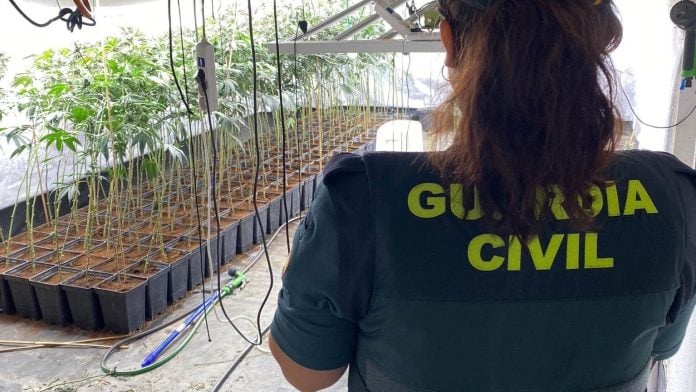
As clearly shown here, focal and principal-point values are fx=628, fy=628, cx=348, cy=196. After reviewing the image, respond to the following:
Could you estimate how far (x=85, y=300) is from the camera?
251cm

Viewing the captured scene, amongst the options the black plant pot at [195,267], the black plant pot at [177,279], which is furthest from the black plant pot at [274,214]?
the black plant pot at [177,279]

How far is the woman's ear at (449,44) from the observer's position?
710 mm

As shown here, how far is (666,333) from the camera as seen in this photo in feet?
2.74

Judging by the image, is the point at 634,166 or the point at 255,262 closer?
the point at 634,166

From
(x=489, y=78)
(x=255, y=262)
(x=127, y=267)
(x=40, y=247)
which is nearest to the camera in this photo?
(x=489, y=78)

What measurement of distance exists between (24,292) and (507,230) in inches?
99.5

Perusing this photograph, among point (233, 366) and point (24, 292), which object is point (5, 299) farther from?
point (233, 366)

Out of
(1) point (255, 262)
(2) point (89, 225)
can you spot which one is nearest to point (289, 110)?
(1) point (255, 262)

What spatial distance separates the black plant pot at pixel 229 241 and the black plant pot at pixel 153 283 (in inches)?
19.5

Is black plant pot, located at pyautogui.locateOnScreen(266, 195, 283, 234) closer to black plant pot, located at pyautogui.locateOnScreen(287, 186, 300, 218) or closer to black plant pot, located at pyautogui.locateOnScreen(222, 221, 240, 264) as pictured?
black plant pot, located at pyautogui.locateOnScreen(287, 186, 300, 218)

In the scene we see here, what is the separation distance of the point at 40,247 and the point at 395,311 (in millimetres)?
2624

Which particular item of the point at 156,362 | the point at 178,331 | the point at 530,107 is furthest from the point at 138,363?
the point at 530,107

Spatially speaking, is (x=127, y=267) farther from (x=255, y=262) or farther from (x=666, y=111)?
(x=666, y=111)

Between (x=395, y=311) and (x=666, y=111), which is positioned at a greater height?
(x=666, y=111)
